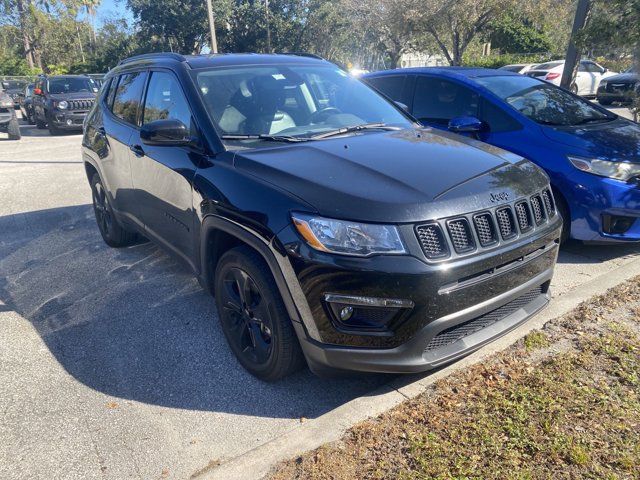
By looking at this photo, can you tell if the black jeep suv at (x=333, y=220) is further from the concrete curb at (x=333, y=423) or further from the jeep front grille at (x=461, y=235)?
the concrete curb at (x=333, y=423)

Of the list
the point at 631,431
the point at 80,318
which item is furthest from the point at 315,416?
the point at 80,318

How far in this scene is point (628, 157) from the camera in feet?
14.9

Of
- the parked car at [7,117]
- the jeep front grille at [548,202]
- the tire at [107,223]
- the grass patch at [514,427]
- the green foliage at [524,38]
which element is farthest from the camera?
the green foliage at [524,38]

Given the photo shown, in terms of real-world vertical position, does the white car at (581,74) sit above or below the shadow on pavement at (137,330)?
below

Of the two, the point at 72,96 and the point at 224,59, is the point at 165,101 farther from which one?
the point at 72,96

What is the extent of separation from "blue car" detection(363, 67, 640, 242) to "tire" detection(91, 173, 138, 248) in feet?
11.2

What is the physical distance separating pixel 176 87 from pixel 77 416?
88.0 inches

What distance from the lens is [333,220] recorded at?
2520 millimetres

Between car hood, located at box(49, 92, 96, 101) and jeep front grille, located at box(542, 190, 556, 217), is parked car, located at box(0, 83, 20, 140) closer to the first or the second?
car hood, located at box(49, 92, 96, 101)

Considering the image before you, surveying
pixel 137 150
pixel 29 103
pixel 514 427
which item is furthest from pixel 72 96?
pixel 514 427

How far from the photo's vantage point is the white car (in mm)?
17438

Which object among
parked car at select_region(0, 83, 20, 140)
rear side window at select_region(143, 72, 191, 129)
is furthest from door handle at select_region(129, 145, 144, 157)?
parked car at select_region(0, 83, 20, 140)

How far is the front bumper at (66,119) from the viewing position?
643 inches

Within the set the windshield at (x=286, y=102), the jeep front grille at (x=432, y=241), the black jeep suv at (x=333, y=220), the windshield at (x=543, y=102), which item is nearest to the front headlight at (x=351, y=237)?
the black jeep suv at (x=333, y=220)
